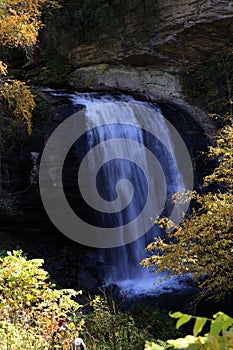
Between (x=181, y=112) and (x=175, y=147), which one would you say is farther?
(x=181, y=112)

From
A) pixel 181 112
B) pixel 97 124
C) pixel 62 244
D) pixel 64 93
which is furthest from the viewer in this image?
pixel 181 112

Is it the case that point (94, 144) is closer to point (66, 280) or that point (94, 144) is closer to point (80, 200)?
point (80, 200)

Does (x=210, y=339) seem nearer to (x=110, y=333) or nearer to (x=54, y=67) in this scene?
(x=110, y=333)

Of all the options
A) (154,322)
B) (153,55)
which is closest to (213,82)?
(153,55)

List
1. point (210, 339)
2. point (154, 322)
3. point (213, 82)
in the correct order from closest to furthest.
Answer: point (210, 339), point (154, 322), point (213, 82)

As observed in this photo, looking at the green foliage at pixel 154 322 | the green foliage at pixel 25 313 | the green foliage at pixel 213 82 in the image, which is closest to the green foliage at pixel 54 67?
the green foliage at pixel 213 82

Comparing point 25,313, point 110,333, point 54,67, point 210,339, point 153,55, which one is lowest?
point 110,333

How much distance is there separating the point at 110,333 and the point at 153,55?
31.7 ft

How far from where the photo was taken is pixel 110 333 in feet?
16.2

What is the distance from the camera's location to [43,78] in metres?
12.8

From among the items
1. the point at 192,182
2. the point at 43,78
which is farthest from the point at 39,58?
the point at 192,182

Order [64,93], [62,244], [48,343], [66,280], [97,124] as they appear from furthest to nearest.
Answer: [64,93]
[97,124]
[62,244]
[66,280]
[48,343]

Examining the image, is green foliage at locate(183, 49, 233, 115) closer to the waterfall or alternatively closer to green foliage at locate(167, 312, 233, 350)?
the waterfall

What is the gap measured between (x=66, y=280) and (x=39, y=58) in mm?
7443
